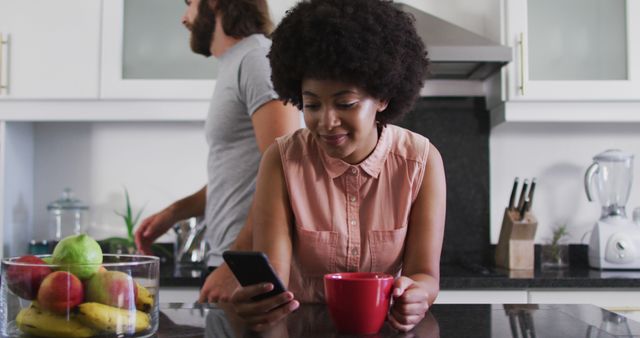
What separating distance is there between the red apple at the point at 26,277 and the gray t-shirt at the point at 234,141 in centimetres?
79

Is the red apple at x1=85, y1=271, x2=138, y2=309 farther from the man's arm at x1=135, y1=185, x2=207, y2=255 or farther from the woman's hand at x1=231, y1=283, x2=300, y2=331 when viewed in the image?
the man's arm at x1=135, y1=185, x2=207, y2=255

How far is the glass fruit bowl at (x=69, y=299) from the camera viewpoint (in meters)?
0.72

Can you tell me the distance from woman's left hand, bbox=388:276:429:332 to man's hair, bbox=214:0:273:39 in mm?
849

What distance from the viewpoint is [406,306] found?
916 millimetres

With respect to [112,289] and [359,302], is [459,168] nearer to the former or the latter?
[359,302]

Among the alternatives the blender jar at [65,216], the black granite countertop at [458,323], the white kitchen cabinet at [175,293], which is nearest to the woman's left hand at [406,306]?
the black granite countertop at [458,323]

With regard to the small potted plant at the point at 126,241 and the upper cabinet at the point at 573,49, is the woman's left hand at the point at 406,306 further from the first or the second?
the small potted plant at the point at 126,241

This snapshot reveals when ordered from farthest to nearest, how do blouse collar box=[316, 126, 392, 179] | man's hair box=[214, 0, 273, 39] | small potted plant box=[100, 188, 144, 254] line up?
small potted plant box=[100, 188, 144, 254]
man's hair box=[214, 0, 273, 39]
blouse collar box=[316, 126, 392, 179]

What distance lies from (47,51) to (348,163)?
1.52 meters

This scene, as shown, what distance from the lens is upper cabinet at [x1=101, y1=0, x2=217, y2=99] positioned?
2342 millimetres

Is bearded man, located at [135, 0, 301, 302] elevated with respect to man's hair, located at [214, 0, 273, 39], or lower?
lower

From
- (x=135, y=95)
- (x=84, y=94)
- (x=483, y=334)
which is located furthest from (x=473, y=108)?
(x=483, y=334)

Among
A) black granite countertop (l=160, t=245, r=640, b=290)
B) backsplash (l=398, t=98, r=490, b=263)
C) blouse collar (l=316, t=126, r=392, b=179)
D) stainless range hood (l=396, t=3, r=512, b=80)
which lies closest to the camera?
blouse collar (l=316, t=126, r=392, b=179)

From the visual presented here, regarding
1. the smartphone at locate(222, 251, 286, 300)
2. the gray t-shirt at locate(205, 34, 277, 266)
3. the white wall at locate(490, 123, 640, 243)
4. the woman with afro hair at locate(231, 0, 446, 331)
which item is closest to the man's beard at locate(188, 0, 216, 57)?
the gray t-shirt at locate(205, 34, 277, 266)
